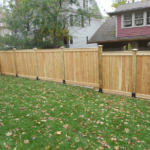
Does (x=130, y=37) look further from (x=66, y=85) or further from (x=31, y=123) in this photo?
(x=31, y=123)

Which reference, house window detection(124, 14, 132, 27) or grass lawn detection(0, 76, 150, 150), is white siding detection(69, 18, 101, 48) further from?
grass lawn detection(0, 76, 150, 150)

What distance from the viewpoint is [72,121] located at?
14.9 feet

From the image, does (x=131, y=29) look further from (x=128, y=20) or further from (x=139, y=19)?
(x=139, y=19)

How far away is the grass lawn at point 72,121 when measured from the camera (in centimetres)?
359

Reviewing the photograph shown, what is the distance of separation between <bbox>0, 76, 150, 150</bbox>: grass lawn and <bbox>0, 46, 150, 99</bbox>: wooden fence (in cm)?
49

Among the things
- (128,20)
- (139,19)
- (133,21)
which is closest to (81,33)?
(128,20)

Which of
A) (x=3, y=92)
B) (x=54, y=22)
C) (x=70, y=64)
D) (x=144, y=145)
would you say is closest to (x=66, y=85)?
(x=70, y=64)

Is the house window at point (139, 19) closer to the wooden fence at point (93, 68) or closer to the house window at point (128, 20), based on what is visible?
the house window at point (128, 20)

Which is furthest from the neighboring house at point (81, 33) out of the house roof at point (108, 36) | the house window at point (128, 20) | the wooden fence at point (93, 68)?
the wooden fence at point (93, 68)

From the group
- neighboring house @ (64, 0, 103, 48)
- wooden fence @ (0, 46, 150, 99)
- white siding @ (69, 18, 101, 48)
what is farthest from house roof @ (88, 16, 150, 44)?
wooden fence @ (0, 46, 150, 99)

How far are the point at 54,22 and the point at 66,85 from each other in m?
7.73

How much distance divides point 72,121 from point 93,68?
320 cm

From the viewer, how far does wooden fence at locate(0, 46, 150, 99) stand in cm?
605

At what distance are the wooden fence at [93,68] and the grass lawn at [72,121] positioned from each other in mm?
491
